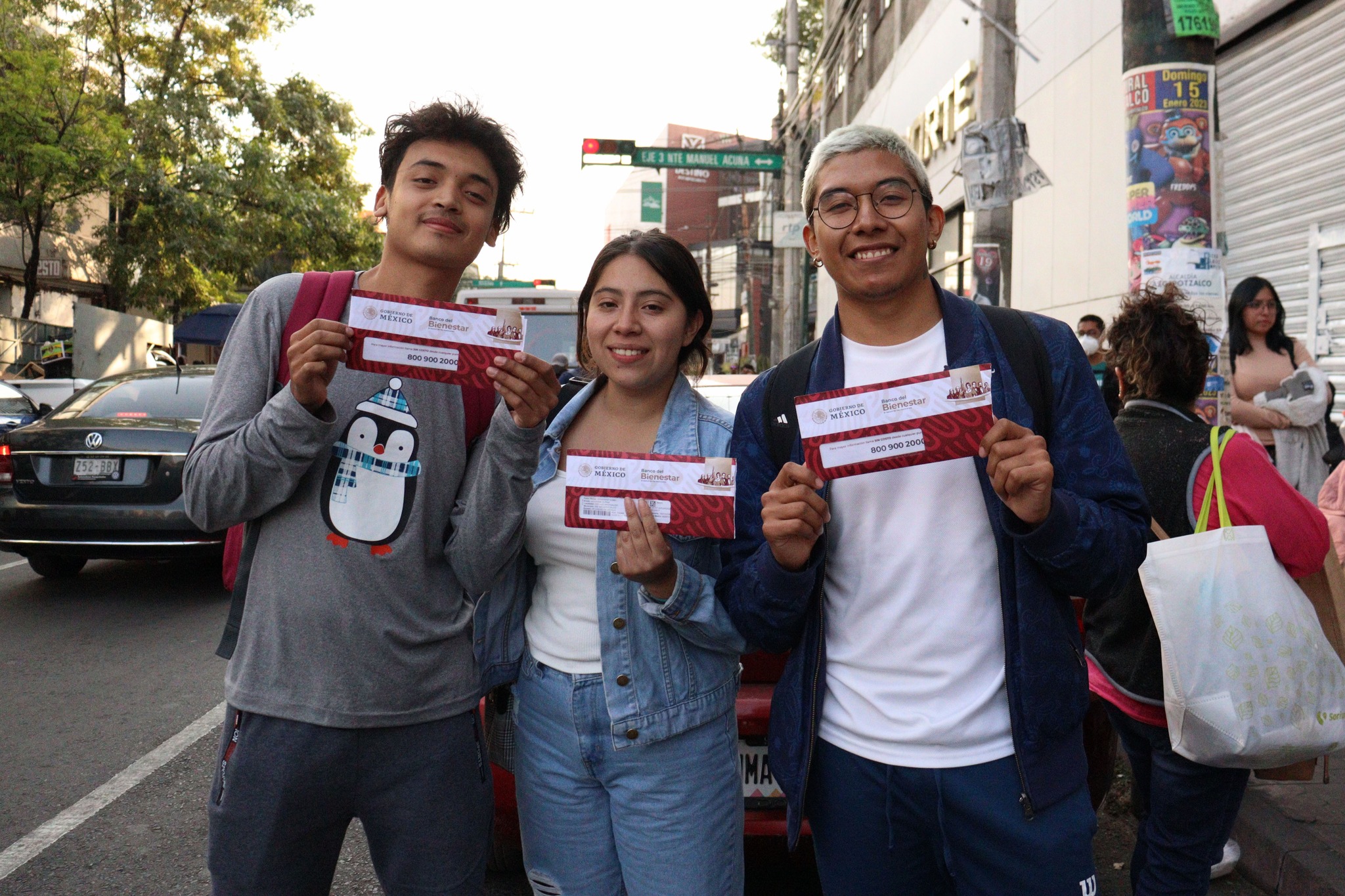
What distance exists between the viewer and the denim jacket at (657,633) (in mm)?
2002

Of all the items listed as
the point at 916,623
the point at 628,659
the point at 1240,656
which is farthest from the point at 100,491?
the point at 1240,656

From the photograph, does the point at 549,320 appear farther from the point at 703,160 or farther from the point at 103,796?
the point at 703,160

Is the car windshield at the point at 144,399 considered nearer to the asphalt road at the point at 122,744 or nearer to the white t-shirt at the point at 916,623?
the asphalt road at the point at 122,744

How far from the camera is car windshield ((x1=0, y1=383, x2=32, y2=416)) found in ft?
41.3

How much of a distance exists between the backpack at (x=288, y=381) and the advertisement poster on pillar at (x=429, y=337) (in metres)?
0.06

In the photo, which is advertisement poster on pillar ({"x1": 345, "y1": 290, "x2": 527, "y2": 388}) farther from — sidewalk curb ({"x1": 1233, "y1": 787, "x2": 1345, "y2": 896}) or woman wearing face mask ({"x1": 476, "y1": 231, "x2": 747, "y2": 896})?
sidewalk curb ({"x1": 1233, "y1": 787, "x2": 1345, "y2": 896})

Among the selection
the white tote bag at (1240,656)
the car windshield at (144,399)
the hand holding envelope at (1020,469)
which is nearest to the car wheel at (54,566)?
the car windshield at (144,399)

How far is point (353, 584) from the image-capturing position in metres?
1.89

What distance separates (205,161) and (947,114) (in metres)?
14.8

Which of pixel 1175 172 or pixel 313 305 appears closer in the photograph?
pixel 313 305

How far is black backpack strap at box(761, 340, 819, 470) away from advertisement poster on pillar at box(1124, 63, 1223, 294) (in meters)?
3.30

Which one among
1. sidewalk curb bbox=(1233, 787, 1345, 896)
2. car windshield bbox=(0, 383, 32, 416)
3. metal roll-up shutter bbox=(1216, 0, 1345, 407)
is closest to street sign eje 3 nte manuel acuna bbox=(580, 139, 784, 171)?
car windshield bbox=(0, 383, 32, 416)

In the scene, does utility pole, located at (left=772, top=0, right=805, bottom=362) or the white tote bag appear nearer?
the white tote bag

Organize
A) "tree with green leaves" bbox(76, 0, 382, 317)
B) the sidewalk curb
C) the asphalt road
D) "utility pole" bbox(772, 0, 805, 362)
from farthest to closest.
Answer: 1. "utility pole" bbox(772, 0, 805, 362)
2. "tree with green leaves" bbox(76, 0, 382, 317)
3. the asphalt road
4. the sidewalk curb
